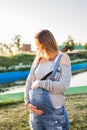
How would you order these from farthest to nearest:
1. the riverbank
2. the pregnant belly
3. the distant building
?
1. the distant building
2. the riverbank
3. the pregnant belly

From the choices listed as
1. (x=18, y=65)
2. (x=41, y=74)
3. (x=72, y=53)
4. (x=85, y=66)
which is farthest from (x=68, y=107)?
(x=72, y=53)

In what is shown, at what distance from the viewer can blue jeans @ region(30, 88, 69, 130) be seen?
6.83ft

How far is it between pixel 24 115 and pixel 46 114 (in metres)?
2.42

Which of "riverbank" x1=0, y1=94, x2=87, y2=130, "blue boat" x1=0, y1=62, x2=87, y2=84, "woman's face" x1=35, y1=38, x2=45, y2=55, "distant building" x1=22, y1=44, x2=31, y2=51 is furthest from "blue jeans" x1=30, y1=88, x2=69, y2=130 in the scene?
"distant building" x1=22, y1=44, x2=31, y2=51

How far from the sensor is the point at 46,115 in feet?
6.94

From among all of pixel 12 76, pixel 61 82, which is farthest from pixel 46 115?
pixel 12 76

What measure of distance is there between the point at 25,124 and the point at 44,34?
2.18 m

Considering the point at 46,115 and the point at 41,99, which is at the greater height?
the point at 41,99

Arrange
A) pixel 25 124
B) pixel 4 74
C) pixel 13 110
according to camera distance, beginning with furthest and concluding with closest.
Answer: pixel 4 74 < pixel 13 110 < pixel 25 124

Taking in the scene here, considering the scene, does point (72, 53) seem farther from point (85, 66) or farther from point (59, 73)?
point (59, 73)

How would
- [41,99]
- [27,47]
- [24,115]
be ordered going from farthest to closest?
[27,47]
[24,115]
[41,99]

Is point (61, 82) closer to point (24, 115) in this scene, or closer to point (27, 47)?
point (24, 115)

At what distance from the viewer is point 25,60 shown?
622 inches

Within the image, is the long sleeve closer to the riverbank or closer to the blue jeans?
the blue jeans
